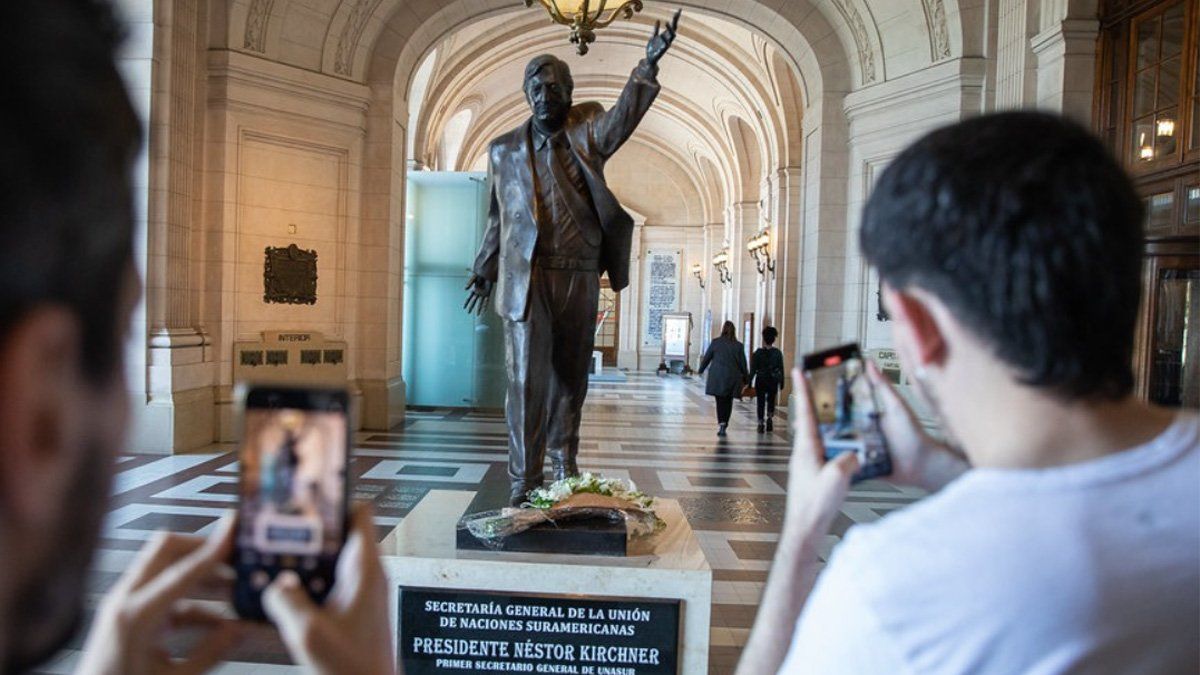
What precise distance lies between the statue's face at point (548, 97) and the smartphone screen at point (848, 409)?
285 cm

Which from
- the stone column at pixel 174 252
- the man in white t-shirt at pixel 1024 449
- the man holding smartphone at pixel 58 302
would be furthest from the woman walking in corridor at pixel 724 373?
the man holding smartphone at pixel 58 302

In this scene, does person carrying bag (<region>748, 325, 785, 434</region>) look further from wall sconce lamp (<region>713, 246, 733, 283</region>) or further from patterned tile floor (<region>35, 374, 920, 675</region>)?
wall sconce lamp (<region>713, 246, 733, 283</region>)

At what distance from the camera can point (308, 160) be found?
9750mm

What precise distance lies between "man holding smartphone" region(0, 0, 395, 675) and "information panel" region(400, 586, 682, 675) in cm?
257

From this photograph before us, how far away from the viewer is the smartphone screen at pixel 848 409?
1063 millimetres

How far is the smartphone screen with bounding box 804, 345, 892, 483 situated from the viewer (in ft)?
3.49

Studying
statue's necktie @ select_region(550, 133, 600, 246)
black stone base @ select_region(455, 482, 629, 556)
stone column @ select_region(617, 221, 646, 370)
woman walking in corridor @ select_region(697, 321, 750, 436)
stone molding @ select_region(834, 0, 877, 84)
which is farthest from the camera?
stone column @ select_region(617, 221, 646, 370)

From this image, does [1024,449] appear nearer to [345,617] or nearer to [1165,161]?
[345,617]

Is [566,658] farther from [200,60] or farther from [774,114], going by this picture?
[774,114]

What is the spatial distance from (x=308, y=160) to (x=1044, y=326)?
10118mm

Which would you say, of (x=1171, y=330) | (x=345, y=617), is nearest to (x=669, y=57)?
(x=1171, y=330)

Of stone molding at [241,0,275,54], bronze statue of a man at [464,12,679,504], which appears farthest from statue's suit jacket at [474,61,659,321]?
stone molding at [241,0,275,54]

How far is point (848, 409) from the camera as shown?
109 centimetres

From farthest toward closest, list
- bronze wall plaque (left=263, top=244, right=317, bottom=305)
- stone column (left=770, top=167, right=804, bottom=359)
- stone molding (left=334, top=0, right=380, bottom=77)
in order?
stone column (left=770, top=167, right=804, bottom=359) → stone molding (left=334, top=0, right=380, bottom=77) → bronze wall plaque (left=263, top=244, right=317, bottom=305)
